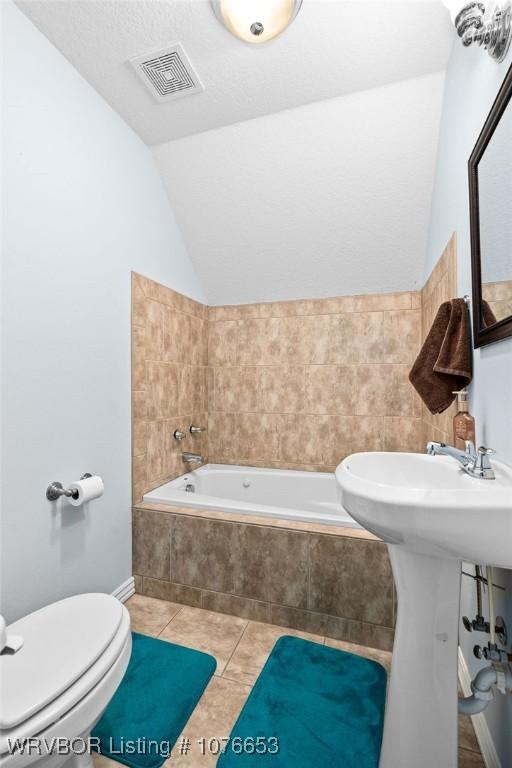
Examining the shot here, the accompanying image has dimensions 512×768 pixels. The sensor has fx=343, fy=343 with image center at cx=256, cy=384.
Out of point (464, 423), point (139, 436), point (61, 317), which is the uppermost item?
point (61, 317)

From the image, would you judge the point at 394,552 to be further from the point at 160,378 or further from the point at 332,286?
the point at 332,286

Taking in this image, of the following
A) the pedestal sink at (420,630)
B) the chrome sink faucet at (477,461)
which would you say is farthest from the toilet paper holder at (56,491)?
the chrome sink faucet at (477,461)

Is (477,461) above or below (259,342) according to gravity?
below

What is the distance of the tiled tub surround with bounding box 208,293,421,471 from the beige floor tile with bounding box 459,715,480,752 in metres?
1.56

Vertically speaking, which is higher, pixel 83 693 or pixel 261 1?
pixel 261 1

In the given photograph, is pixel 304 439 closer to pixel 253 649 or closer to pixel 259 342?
pixel 259 342

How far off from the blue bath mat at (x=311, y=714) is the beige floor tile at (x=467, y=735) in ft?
0.84

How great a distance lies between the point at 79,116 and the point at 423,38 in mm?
1608

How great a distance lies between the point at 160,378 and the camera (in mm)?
2277

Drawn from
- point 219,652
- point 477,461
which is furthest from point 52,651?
point 477,461

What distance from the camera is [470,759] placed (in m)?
1.10

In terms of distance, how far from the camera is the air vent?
5.11ft

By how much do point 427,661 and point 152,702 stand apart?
104cm

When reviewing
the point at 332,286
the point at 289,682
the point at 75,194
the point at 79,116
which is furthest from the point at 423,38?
the point at 289,682
